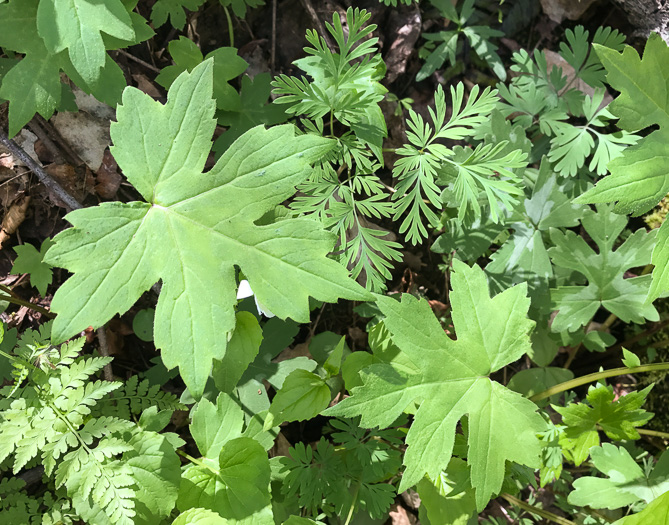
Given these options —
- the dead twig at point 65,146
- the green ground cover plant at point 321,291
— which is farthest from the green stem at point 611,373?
the dead twig at point 65,146

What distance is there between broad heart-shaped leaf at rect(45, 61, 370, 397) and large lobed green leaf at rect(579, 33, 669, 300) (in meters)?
0.97

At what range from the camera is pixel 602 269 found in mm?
2426

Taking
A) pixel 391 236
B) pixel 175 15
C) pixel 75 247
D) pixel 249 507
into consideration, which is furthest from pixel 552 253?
pixel 175 15

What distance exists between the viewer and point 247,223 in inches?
62.7

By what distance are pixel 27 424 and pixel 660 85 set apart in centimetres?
260

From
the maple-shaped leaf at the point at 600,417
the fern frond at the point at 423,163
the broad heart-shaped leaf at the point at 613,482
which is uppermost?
the fern frond at the point at 423,163

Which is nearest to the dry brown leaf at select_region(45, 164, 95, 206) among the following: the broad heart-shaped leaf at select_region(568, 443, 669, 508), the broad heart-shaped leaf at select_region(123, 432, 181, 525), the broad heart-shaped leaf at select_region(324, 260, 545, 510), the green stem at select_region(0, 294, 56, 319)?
the green stem at select_region(0, 294, 56, 319)

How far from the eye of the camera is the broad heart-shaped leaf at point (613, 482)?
7.20 feet

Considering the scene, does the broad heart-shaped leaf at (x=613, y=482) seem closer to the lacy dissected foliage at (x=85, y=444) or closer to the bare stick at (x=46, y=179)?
the lacy dissected foliage at (x=85, y=444)

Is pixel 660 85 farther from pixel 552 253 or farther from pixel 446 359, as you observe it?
pixel 446 359

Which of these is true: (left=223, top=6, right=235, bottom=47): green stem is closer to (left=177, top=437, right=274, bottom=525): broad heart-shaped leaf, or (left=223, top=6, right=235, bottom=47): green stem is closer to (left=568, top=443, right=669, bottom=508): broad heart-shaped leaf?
(left=177, top=437, right=274, bottom=525): broad heart-shaped leaf

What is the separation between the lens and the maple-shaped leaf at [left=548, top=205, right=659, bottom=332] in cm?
238

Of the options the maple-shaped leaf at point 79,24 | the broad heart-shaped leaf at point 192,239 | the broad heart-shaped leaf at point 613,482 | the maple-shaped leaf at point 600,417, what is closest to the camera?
the broad heart-shaped leaf at point 192,239

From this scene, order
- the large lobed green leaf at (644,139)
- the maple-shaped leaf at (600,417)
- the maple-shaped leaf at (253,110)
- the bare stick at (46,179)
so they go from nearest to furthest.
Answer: the large lobed green leaf at (644,139) → the maple-shaped leaf at (600,417) → the bare stick at (46,179) → the maple-shaped leaf at (253,110)
